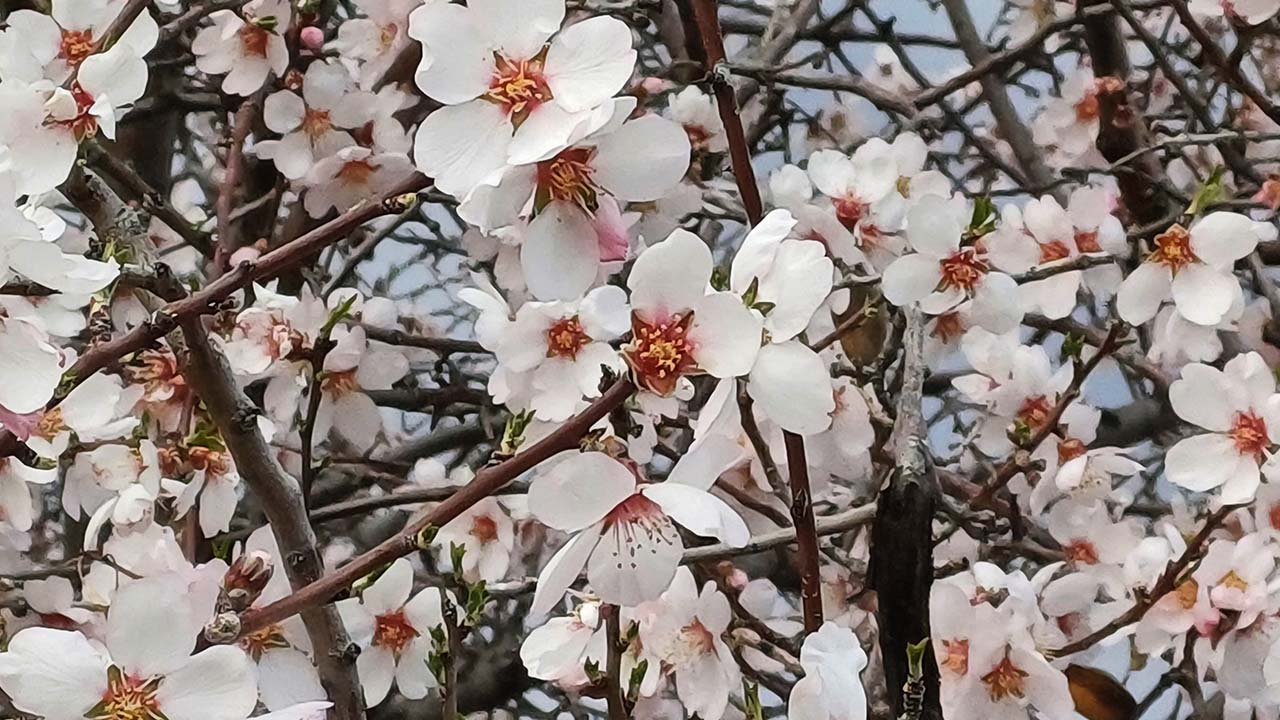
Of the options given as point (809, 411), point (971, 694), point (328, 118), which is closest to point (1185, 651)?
point (971, 694)

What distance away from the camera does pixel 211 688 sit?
54cm

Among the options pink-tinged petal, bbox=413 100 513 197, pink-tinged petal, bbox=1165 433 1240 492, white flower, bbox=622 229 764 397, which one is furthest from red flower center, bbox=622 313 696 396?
pink-tinged petal, bbox=1165 433 1240 492

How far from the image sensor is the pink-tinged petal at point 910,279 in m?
0.89

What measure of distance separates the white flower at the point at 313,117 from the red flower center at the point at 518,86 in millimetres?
775

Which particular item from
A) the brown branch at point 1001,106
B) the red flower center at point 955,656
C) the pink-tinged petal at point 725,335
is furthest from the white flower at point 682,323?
the brown branch at point 1001,106

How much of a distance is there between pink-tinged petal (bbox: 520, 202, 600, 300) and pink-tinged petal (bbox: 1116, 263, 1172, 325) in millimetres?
671

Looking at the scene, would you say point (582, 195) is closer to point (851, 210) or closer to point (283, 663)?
point (283, 663)

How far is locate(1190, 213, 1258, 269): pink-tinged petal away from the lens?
3.30ft

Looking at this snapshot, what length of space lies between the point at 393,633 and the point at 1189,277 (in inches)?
31.3

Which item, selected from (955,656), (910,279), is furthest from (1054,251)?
(955,656)

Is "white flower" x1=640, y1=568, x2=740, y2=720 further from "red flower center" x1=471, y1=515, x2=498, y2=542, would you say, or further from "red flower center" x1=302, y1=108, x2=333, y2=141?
"red flower center" x1=302, y1=108, x2=333, y2=141

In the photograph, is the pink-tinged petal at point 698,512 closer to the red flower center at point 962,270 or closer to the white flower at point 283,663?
the white flower at point 283,663

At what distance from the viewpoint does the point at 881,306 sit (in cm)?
113

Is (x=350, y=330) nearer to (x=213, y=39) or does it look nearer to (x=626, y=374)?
(x=213, y=39)
